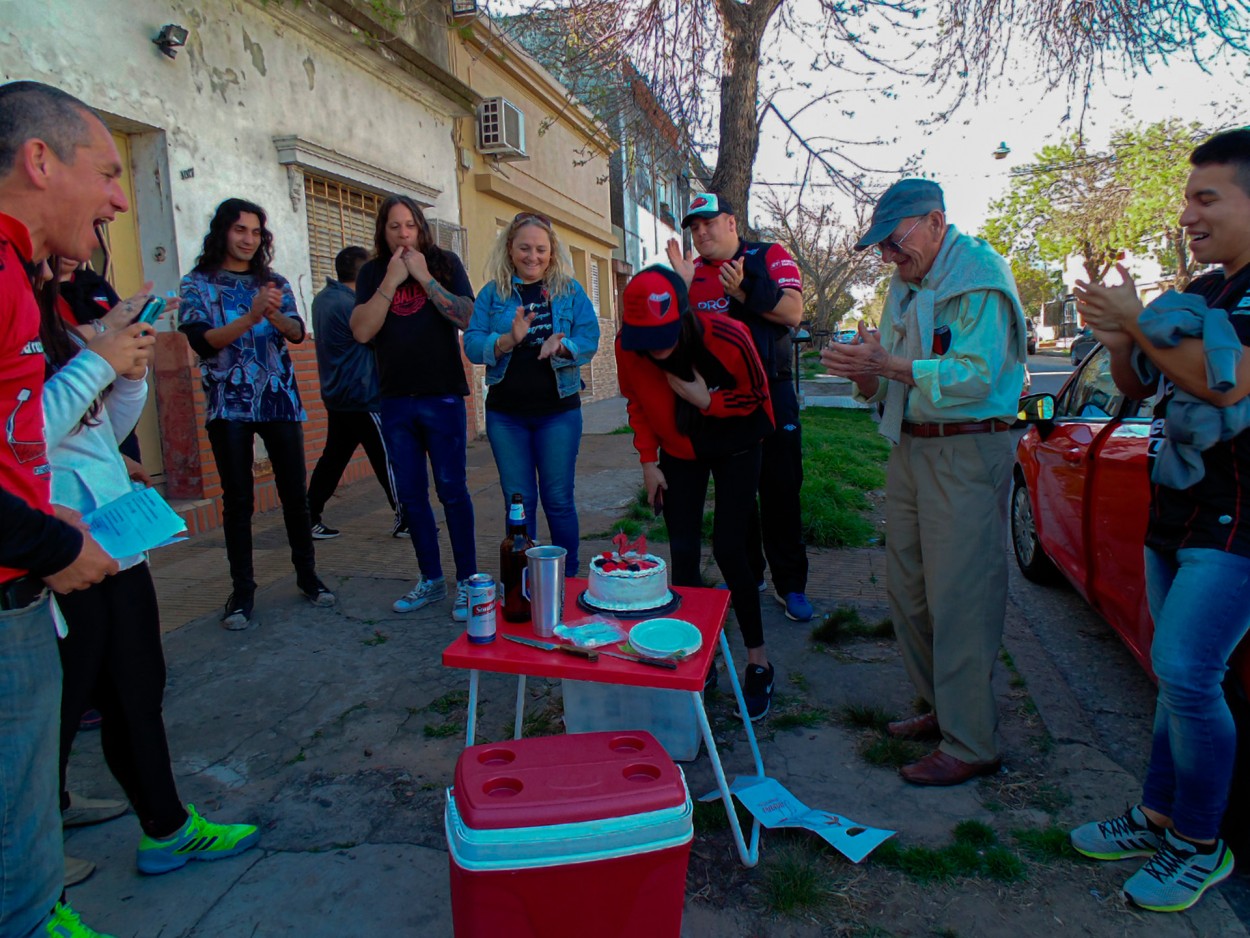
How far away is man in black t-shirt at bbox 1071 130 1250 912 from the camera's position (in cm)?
195

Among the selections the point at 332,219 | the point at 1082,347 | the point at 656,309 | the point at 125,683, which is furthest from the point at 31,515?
the point at 332,219

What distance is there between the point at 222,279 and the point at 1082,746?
14.0ft

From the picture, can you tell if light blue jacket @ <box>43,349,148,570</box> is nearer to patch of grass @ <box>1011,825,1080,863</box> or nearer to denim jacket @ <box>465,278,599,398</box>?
denim jacket @ <box>465,278,599,398</box>

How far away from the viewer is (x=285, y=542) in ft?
18.9

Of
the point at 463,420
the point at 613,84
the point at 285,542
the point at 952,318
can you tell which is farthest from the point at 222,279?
the point at 613,84

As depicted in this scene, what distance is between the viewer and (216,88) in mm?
6145

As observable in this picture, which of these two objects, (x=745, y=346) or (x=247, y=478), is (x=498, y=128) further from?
(x=745, y=346)

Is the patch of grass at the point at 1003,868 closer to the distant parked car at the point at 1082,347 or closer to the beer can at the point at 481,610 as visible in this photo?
the beer can at the point at 481,610

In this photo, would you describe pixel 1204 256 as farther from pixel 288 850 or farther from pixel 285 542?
pixel 285 542

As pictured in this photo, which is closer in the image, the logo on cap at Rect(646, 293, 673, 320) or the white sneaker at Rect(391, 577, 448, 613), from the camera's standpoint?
the logo on cap at Rect(646, 293, 673, 320)

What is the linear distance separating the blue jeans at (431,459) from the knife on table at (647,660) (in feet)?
6.84

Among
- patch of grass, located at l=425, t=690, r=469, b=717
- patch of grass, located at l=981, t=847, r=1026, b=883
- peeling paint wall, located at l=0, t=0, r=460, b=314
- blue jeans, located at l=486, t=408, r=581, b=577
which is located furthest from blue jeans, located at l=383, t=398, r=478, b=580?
peeling paint wall, located at l=0, t=0, r=460, b=314

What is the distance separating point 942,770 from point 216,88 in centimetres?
674

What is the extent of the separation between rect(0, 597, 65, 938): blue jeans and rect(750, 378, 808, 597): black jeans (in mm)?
3085
